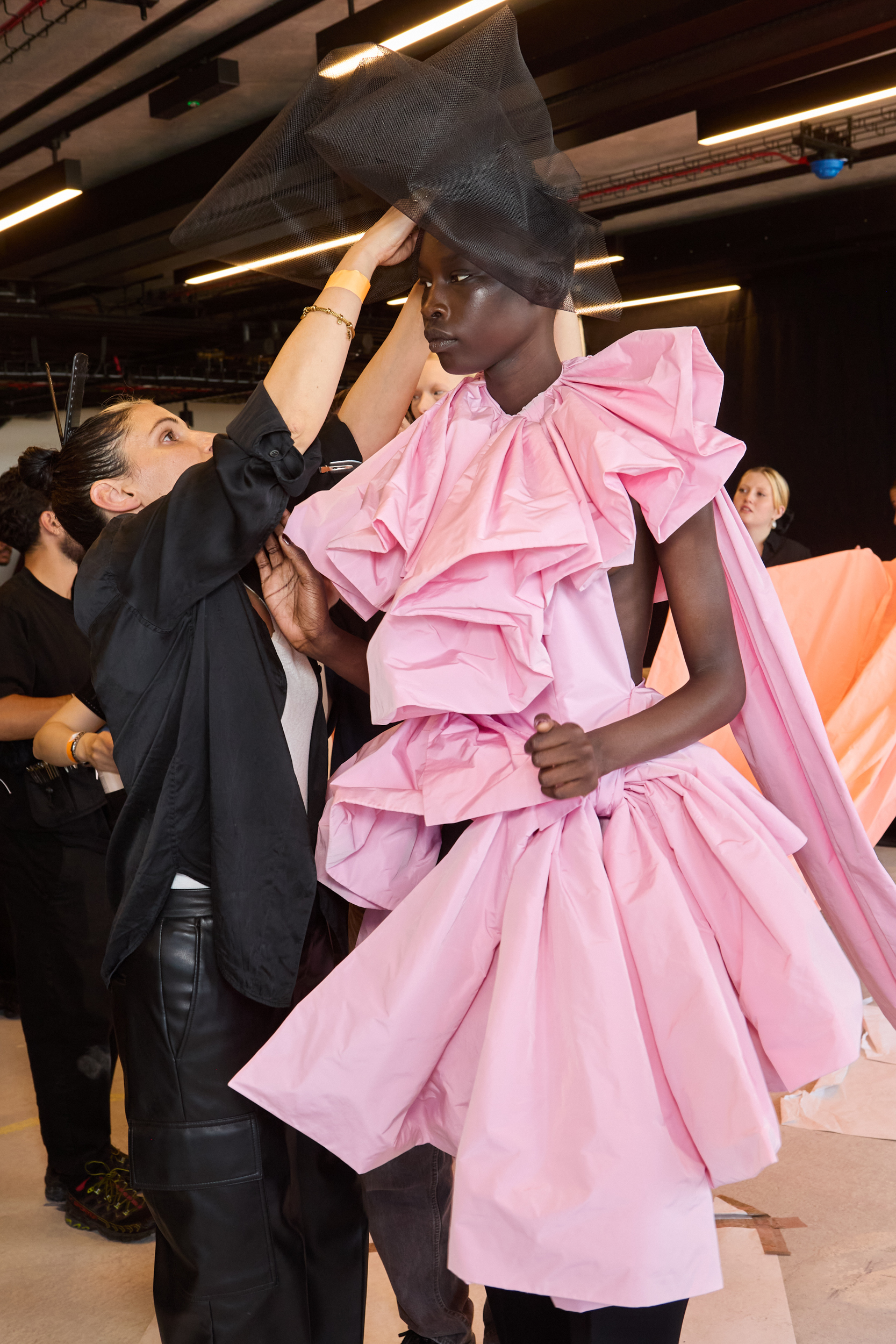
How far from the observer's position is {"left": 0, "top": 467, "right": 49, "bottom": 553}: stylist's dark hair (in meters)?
3.02

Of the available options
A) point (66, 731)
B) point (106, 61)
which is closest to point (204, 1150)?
point (66, 731)

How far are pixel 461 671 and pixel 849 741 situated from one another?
258cm

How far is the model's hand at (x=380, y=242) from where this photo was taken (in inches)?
57.9

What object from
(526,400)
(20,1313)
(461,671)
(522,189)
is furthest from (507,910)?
(20,1313)

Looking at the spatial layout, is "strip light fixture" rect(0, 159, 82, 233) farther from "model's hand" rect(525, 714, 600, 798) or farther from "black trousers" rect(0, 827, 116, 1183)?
"model's hand" rect(525, 714, 600, 798)

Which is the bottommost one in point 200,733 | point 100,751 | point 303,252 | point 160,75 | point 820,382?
point 820,382

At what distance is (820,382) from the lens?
376 inches

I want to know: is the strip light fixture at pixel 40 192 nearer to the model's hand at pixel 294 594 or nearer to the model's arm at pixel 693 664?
the model's hand at pixel 294 594

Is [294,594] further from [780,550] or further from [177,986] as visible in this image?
[780,550]

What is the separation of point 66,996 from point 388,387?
184 centimetres

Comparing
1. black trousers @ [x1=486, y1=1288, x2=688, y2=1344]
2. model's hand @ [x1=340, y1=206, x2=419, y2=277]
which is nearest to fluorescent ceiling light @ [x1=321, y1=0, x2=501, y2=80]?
model's hand @ [x1=340, y1=206, x2=419, y2=277]

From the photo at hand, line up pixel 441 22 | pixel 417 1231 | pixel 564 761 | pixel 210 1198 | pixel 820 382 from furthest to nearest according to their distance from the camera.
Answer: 1. pixel 820 382
2. pixel 441 22
3. pixel 417 1231
4. pixel 210 1198
5. pixel 564 761

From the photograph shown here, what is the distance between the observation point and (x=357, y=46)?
1.39 meters

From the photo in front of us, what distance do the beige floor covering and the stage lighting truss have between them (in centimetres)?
536
